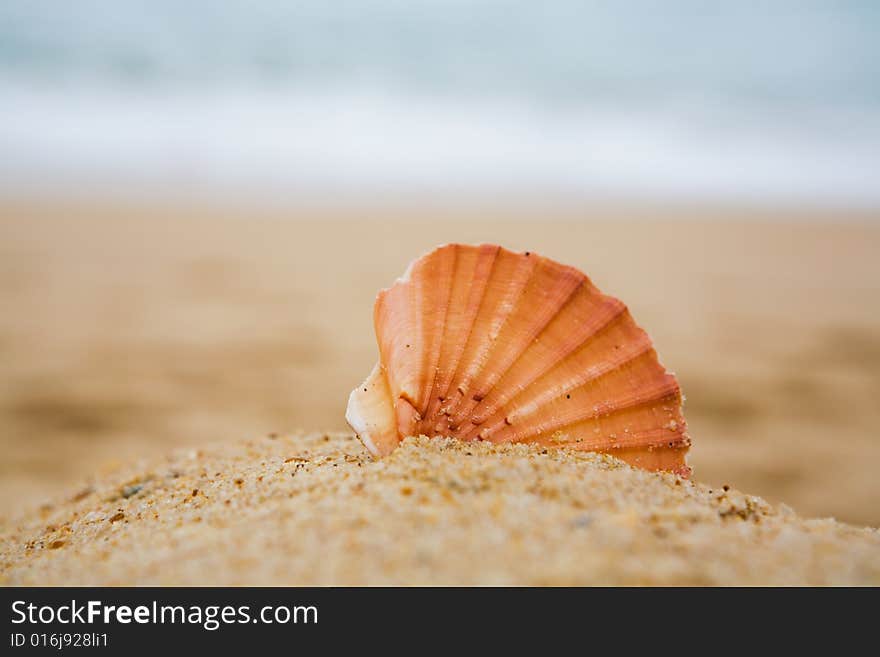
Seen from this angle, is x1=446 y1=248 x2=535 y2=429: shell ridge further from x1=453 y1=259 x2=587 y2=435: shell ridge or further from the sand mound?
the sand mound

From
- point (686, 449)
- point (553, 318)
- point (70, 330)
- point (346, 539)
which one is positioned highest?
point (70, 330)

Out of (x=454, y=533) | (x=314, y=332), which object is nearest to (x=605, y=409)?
(x=454, y=533)

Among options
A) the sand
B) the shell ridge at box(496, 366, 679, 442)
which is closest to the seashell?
the shell ridge at box(496, 366, 679, 442)
